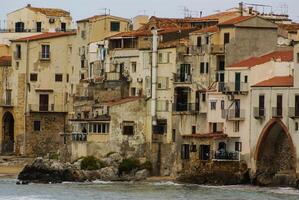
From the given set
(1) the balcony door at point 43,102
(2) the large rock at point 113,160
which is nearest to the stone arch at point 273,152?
(2) the large rock at point 113,160

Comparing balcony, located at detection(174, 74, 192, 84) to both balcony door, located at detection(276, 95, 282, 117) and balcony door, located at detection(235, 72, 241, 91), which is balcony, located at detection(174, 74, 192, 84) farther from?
balcony door, located at detection(276, 95, 282, 117)

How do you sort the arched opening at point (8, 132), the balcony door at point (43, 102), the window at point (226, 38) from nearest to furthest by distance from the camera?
the window at point (226, 38)
the balcony door at point (43, 102)
the arched opening at point (8, 132)

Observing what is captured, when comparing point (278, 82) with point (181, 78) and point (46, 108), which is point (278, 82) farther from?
point (46, 108)

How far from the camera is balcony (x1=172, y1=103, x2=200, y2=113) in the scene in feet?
351

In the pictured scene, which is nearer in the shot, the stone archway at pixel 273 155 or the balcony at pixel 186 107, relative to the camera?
the stone archway at pixel 273 155

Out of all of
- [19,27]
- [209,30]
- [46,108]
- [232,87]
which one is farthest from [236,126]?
[19,27]

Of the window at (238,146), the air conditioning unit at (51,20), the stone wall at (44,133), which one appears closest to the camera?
the window at (238,146)

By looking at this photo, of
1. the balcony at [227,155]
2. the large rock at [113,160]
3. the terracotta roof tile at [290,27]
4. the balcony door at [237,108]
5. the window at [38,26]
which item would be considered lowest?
the large rock at [113,160]

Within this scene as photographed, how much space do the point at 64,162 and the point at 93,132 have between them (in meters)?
2.80

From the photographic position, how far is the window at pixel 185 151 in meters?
105

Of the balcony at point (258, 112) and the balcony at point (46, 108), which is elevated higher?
the balcony at point (46, 108)

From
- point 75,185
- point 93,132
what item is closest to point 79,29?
point 93,132

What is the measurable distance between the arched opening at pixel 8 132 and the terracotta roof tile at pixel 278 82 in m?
32.7

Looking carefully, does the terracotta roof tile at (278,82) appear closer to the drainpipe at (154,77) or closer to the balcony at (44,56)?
the drainpipe at (154,77)
